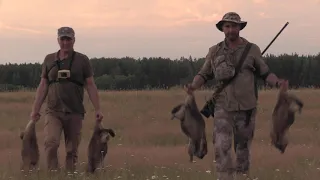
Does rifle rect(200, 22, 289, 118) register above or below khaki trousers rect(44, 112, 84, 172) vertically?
above

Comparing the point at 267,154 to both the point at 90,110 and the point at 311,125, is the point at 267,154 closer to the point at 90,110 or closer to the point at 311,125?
the point at 311,125

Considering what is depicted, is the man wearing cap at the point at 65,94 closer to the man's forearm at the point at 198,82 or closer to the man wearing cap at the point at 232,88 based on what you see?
the man's forearm at the point at 198,82

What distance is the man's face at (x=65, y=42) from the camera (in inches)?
315

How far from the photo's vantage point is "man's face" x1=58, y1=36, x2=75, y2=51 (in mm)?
8000

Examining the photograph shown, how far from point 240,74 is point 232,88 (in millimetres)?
187

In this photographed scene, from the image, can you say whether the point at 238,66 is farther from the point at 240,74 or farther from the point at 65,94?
the point at 65,94

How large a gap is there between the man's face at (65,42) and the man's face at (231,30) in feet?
7.58

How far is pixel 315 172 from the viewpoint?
308 inches

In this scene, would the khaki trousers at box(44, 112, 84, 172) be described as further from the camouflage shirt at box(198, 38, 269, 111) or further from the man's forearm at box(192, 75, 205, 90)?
the camouflage shirt at box(198, 38, 269, 111)

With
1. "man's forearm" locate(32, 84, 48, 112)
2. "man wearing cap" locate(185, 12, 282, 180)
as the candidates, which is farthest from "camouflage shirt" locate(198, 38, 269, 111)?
"man's forearm" locate(32, 84, 48, 112)

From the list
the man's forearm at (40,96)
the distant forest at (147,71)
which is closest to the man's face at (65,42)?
the man's forearm at (40,96)

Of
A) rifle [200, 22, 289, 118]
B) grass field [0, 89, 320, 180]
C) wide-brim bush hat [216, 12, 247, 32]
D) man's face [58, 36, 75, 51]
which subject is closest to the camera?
wide-brim bush hat [216, 12, 247, 32]

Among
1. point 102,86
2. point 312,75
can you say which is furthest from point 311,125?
point 312,75

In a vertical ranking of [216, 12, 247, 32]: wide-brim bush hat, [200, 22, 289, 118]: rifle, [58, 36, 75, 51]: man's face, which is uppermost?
[216, 12, 247, 32]: wide-brim bush hat
